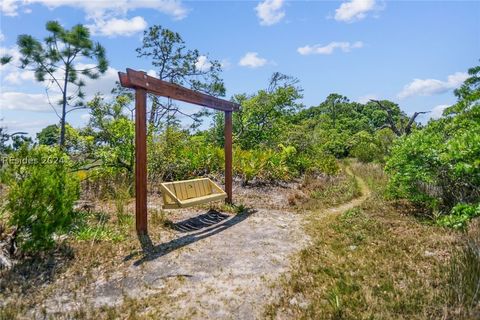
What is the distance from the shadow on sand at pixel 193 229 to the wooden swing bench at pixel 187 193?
377 mm

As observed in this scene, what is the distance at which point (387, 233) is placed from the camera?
17.5 ft

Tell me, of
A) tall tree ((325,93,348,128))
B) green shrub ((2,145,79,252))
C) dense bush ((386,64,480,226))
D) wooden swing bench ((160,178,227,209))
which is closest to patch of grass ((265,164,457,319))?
dense bush ((386,64,480,226))

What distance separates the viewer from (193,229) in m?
5.80

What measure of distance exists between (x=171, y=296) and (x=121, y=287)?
582mm

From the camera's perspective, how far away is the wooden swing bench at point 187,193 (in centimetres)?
587

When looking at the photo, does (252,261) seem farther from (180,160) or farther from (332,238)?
(180,160)

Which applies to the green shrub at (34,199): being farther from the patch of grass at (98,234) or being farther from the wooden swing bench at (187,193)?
the wooden swing bench at (187,193)

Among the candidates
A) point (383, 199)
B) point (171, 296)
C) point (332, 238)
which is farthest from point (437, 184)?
point (171, 296)

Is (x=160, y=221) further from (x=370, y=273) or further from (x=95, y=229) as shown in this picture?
(x=370, y=273)

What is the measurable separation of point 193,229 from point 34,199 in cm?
253

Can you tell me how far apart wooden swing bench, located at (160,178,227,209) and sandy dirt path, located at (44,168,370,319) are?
553 mm

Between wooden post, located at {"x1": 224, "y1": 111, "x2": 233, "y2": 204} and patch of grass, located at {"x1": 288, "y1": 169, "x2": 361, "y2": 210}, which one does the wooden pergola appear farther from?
patch of grass, located at {"x1": 288, "y1": 169, "x2": 361, "y2": 210}

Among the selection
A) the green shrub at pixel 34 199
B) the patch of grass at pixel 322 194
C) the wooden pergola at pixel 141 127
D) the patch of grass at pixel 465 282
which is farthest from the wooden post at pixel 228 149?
the patch of grass at pixel 465 282

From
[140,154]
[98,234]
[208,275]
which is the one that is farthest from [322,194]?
[98,234]
